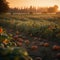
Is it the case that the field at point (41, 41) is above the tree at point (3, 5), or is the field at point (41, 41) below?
below

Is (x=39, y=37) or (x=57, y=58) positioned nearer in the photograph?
(x=57, y=58)

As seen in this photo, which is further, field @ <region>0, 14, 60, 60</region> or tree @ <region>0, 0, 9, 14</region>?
tree @ <region>0, 0, 9, 14</region>

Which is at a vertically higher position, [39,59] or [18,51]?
[18,51]

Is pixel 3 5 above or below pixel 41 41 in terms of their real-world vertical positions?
above

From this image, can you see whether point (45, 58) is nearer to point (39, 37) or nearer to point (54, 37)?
point (54, 37)

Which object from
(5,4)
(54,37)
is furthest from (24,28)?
(5,4)

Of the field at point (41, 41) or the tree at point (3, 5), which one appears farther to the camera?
the tree at point (3, 5)

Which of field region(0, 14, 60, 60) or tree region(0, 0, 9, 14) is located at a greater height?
tree region(0, 0, 9, 14)

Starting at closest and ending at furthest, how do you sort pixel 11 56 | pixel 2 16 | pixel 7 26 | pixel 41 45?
pixel 11 56
pixel 41 45
pixel 7 26
pixel 2 16

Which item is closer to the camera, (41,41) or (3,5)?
(41,41)

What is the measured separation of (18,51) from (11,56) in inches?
9.2

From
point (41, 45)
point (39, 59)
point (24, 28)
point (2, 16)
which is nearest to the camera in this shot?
point (39, 59)

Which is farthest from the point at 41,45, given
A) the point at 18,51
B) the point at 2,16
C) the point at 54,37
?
the point at 2,16

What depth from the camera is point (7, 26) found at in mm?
14688
